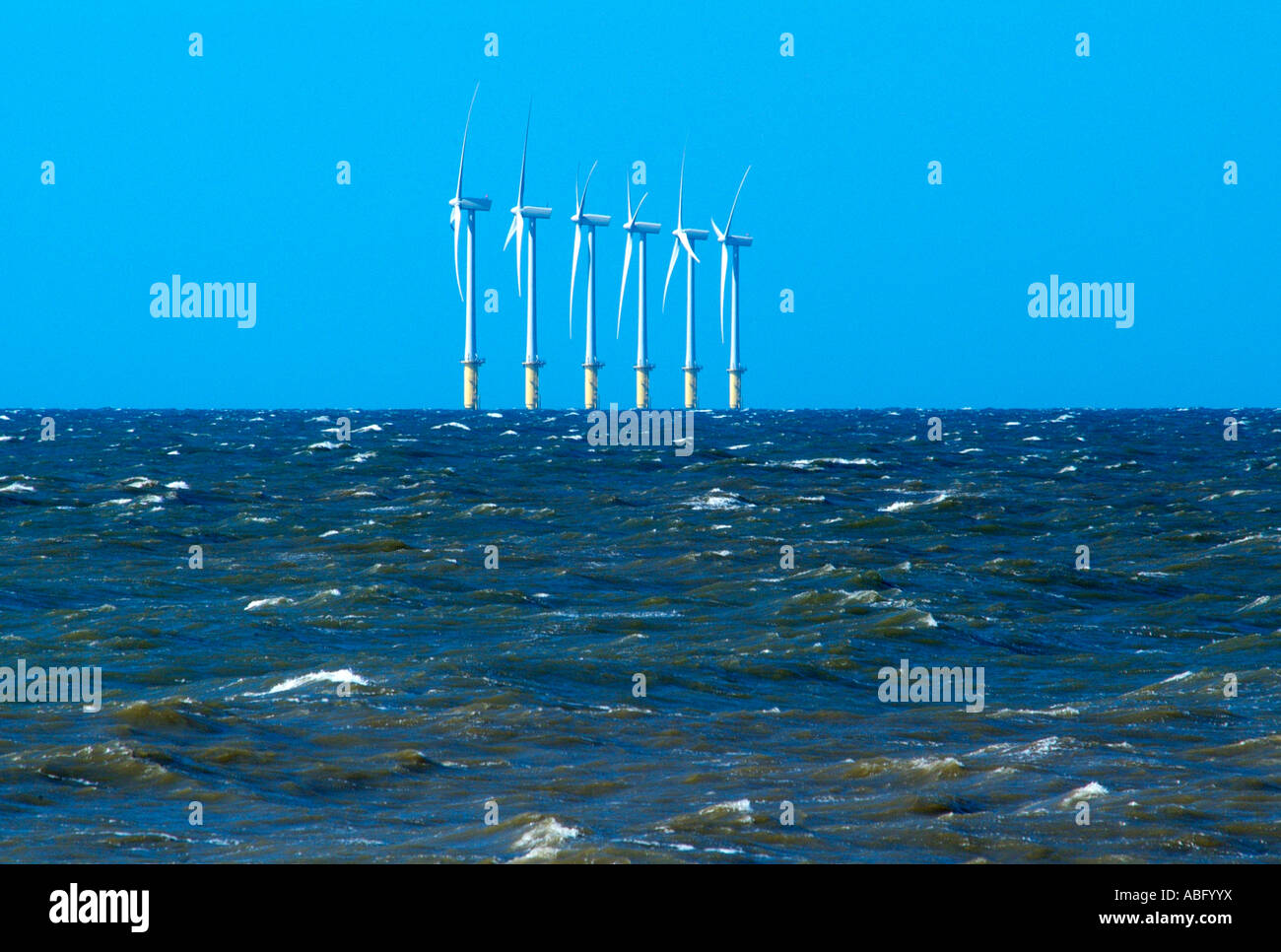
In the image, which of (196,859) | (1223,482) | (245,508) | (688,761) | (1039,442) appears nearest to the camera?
(196,859)

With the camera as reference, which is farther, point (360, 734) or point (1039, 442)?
point (1039, 442)

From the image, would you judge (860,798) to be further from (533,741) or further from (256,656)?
(256,656)

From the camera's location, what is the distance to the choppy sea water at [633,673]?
18.6m

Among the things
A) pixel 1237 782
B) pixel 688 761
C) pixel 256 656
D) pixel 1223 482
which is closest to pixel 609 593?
pixel 256 656

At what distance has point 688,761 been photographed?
22.2 metres

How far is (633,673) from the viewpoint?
29.0 meters

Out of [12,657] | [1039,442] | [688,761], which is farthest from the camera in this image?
[1039,442]

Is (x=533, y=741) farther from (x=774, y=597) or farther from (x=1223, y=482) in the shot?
(x=1223, y=482)

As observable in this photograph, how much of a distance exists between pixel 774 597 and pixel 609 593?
3.95m

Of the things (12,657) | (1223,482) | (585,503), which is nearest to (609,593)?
(12,657)

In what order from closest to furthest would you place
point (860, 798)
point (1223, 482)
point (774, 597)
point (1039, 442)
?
point (860, 798), point (774, 597), point (1223, 482), point (1039, 442)

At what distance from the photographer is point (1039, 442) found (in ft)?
416

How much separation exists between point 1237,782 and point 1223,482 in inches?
2346

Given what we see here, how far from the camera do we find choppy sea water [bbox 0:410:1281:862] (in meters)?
18.6
